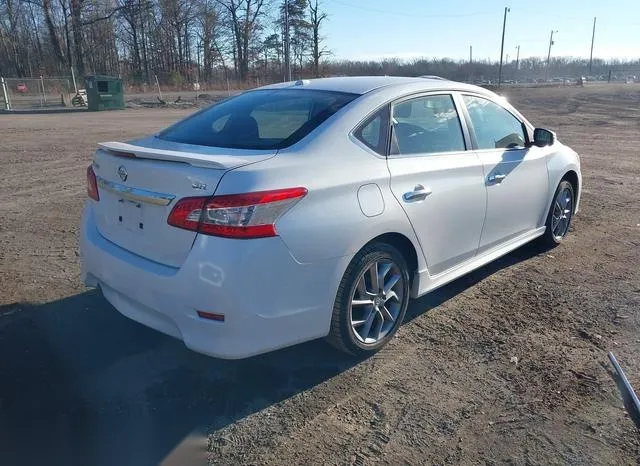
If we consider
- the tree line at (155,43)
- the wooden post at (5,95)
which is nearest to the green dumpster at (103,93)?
the wooden post at (5,95)

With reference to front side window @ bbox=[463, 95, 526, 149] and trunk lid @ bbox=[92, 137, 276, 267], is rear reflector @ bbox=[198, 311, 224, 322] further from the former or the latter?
front side window @ bbox=[463, 95, 526, 149]

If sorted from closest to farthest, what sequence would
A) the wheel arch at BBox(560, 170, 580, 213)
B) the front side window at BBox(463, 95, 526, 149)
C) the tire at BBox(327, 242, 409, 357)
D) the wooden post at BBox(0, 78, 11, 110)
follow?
the tire at BBox(327, 242, 409, 357)
the front side window at BBox(463, 95, 526, 149)
the wheel arch at BBox(560, 170, 580, 213)
the wooden post at BBox(0, 78, 11, 110)

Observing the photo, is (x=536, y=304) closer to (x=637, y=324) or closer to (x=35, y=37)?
(x=637, y=324)

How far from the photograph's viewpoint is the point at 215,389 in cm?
314

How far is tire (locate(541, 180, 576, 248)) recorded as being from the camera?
5.41 meters

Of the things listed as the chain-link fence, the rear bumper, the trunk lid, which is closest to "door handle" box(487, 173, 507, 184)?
the rear bumper

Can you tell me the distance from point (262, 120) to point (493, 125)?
6.69ft

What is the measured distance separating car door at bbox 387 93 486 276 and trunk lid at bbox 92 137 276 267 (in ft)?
3.13

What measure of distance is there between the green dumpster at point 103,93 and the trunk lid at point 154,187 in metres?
28.8

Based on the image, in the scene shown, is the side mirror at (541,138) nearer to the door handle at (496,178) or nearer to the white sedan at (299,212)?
the white sedan at (299,212)

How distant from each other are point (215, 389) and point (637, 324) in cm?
300

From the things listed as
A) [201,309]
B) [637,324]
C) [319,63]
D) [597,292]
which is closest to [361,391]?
[201,309]

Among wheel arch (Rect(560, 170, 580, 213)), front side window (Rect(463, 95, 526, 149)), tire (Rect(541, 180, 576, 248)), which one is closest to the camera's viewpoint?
front side window (Rect(463, 95, 526, 149))

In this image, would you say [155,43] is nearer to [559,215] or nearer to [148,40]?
[148,40]
